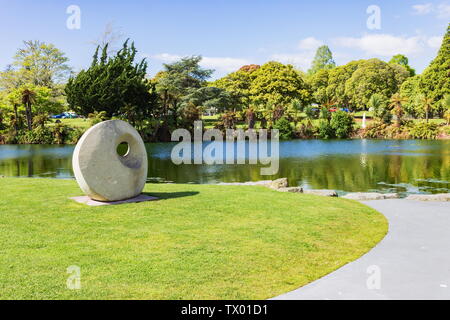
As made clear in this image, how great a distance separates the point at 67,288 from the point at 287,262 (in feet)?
11.3

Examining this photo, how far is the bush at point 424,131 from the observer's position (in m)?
57.1

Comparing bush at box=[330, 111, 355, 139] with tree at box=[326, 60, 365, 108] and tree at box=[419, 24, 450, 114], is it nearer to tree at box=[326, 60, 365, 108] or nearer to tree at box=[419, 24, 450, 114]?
tree at box=[419, 24, 450, 114]

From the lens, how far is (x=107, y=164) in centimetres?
1056

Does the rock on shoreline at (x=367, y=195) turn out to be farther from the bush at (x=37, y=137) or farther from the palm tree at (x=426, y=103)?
the palm tree at (x=426, y=103)

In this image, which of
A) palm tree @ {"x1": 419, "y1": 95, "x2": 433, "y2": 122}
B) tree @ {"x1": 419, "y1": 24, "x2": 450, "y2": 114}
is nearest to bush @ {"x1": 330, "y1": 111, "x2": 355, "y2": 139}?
palm tree @ {"x1": 419, "y1": 95, "x2": 433, "y2": 122}

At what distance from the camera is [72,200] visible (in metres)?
11.2

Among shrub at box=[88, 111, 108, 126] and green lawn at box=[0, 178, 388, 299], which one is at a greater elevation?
shrub at box=[88, 111, 108, 126]

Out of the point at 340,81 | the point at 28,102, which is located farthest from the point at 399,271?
the point at 340,81

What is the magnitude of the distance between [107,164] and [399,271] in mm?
7247

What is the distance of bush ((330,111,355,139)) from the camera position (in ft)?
204

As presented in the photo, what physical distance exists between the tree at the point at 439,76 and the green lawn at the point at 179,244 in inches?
2336

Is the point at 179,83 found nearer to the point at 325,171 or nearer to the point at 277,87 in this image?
the point at 277,87

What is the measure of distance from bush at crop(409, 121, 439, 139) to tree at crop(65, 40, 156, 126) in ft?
122
